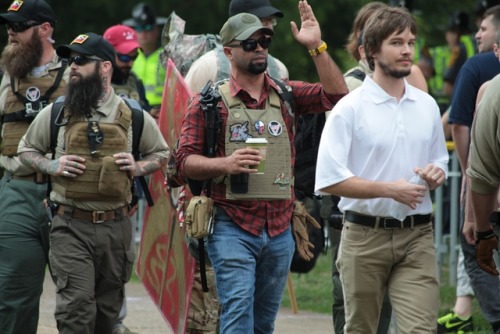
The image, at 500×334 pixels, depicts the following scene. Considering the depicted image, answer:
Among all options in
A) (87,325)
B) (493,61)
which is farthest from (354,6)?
(87,325)

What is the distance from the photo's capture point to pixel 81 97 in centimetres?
Answer: 738

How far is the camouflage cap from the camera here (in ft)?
22.2

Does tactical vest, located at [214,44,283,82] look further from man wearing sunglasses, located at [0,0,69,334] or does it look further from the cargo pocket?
the cargo pocket

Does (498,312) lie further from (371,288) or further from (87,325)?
(87,325)

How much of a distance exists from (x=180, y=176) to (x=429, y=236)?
139cm

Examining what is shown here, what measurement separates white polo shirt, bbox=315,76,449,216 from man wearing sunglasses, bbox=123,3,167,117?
475 centimetres

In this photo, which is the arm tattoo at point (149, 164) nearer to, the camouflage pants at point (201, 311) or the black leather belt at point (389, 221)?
the camouflage pants at point (201, 311)

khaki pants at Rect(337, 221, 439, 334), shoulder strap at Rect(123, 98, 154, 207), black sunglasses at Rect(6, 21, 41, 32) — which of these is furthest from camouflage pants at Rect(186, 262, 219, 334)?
black sunglasses at Rect(6, 21, 41, 32)

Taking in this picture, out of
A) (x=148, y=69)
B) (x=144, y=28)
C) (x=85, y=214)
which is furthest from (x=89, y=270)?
(x=144, y=28)

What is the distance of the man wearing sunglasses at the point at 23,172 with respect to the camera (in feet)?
25.9

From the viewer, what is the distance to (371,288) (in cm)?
648

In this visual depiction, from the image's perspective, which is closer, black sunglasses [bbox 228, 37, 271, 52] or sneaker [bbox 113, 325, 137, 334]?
black sunglasses [bbox 228, 37, 271, 52]

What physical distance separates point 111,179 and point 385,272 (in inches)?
69.5

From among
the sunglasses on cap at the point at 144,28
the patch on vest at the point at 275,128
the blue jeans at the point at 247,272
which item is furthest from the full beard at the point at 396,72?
the sunglasses on cap at the point at 144,28
